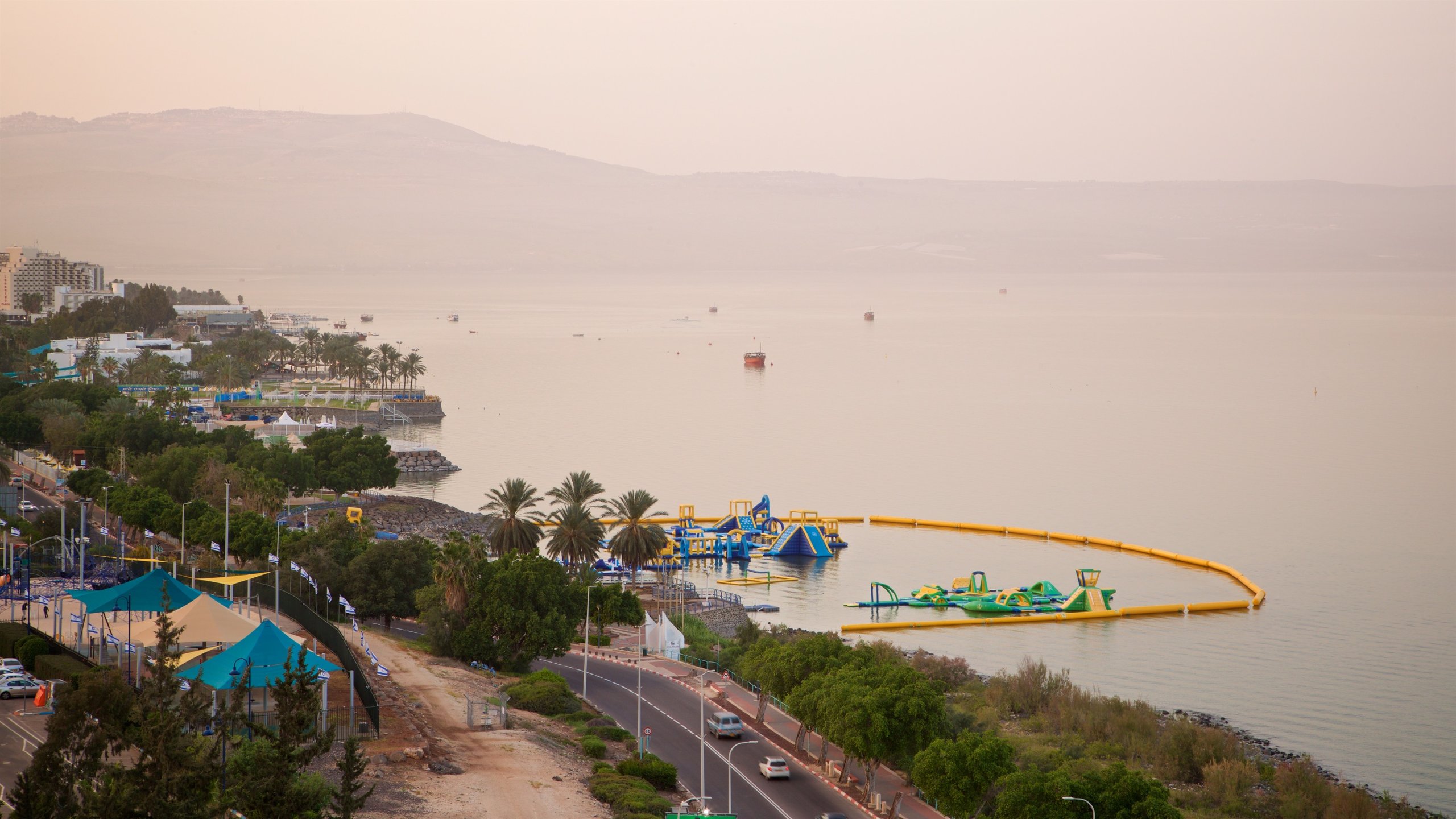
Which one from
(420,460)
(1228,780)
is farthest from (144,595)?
(420,460)

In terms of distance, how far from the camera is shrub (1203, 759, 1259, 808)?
32.0 m

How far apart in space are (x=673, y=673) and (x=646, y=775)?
11.1 metres

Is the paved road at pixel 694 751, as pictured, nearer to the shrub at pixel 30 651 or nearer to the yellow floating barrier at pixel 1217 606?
the shrub at pixel 30 651

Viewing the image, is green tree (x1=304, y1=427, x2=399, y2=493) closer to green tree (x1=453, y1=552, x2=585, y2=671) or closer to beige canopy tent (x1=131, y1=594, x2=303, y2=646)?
green tree (x1=453, y1=552, x2=585, y2=671)

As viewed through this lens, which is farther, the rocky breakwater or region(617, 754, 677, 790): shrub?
the rocky breakwater

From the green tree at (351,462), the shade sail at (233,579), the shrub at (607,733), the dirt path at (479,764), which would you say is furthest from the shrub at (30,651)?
the green tree at (351,462)

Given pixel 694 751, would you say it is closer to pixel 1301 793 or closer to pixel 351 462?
pixel 1301 793

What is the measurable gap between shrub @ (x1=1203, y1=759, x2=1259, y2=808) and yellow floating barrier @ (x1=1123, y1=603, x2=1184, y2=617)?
74.1 ft

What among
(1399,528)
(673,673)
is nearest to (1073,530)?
(1399,528)

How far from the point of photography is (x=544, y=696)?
34375mm

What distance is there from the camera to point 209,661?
28.4 m

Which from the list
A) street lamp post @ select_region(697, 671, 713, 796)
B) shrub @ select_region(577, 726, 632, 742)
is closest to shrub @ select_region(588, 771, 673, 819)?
street lamp post @ select_region(697, 671, 713, 796)

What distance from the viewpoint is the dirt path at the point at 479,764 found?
2595 centimetres

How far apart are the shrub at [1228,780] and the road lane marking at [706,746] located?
10536 mm
